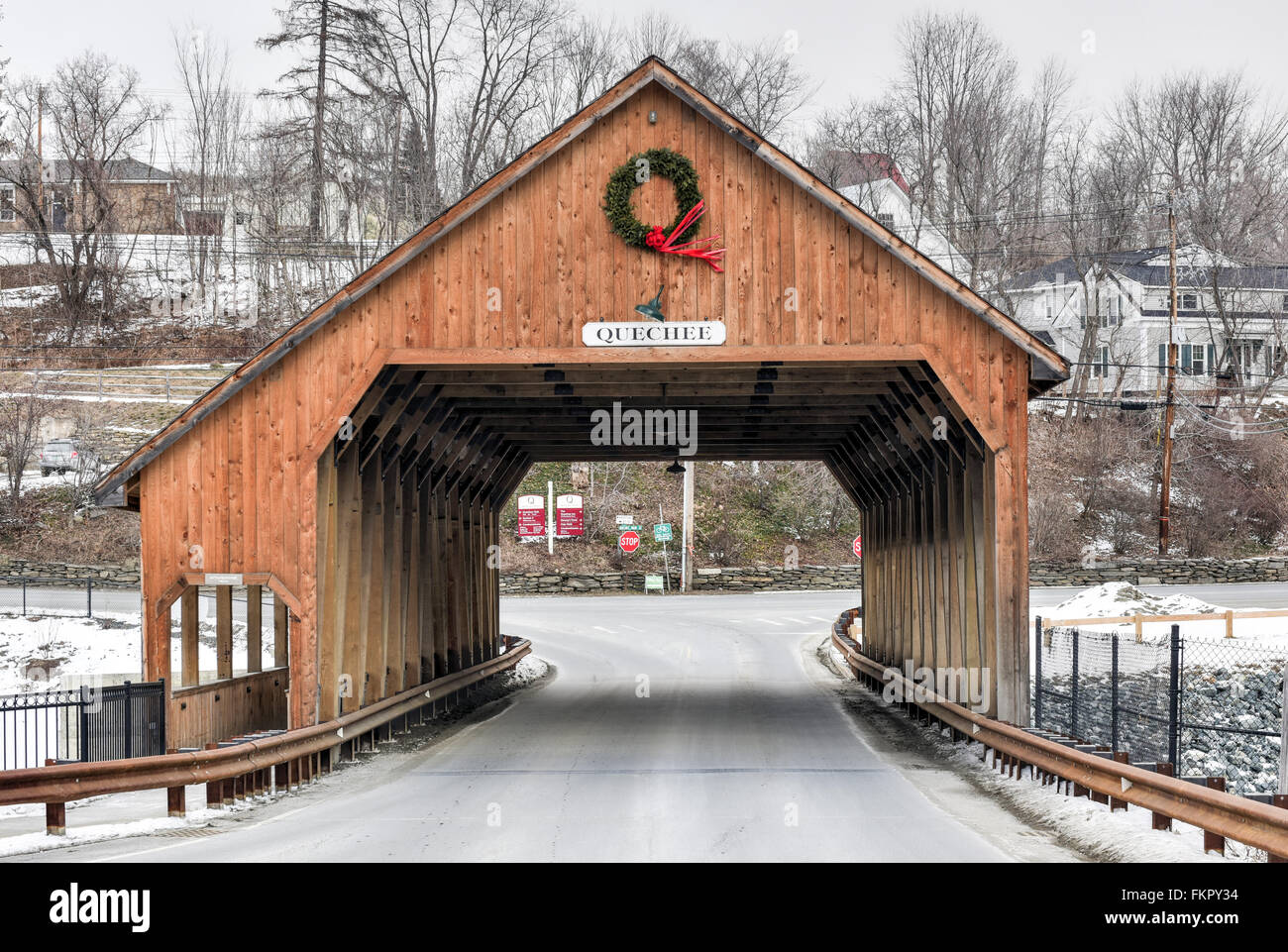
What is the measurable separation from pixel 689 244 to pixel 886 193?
161ft

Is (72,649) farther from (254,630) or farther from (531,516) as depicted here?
(531,516)

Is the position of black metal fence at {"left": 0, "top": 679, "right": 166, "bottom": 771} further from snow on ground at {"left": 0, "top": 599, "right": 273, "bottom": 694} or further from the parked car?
the parked car

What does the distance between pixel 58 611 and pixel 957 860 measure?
29740mm

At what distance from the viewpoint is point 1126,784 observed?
10773 millimetres

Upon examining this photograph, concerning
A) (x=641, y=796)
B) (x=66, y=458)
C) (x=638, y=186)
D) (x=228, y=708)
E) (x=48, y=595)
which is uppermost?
(x=638, y=186)

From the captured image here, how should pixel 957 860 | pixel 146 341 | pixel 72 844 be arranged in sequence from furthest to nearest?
pixel 146 341 → pixel 72 844 → pixel 957 860

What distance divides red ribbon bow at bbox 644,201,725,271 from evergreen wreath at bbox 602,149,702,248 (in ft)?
0.13

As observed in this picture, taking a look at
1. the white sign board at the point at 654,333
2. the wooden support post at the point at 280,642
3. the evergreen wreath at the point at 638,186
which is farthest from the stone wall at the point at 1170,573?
the evergreen wreath at the point at 638,186

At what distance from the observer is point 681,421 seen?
2350cm

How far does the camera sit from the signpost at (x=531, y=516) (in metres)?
46.8

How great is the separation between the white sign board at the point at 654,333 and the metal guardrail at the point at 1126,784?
17.6ft

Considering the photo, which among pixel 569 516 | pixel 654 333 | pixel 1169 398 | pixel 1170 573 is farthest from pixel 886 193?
pixel 654 333
